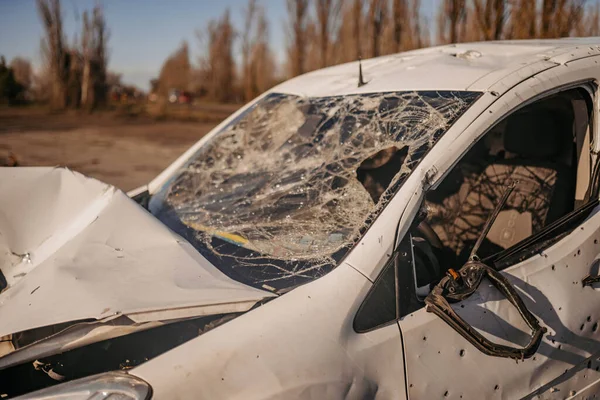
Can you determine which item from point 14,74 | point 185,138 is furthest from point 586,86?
point 14,74

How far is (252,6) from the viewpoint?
32.6 metres

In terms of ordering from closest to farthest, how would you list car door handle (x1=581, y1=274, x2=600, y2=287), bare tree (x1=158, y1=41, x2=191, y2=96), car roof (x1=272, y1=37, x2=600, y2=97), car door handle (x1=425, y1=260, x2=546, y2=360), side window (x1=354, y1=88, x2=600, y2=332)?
car door handle (x1=425, y1=260, x2=546, y2=360)
side window (x1=354, y1=88, x2=600, y2=332)
car door handle (x1=581, y1=274, x2=600, y2=287)
car roof (x1=272, y1=37, x2=600, y2=97)
bare tree (x1=158, y1=41, x2=191, y2=96)

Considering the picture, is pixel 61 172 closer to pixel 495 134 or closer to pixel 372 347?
pixel 372 347

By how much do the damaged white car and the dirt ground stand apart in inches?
268

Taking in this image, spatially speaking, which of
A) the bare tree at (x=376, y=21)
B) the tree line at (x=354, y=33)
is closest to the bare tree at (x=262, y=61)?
the tree line at (x=354, y=33)

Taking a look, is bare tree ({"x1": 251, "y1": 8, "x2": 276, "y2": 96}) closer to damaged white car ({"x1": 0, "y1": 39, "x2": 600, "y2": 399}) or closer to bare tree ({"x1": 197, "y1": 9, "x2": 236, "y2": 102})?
bare tree ({"x1": 197, "y1": 9, "x2": 236, "y2": 102})

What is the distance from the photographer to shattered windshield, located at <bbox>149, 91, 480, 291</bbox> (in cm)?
193

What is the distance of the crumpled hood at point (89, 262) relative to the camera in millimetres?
1597

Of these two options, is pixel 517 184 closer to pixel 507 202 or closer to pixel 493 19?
pixel 507 202

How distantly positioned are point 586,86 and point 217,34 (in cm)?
4070

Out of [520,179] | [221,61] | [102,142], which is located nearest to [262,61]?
[221,61]

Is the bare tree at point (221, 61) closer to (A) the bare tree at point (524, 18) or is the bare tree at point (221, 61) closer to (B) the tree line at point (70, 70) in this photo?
(B) the tree line at point (70, 70)

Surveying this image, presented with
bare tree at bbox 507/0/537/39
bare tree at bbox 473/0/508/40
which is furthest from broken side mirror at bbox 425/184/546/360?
bare tree at bbox 473/0/508/40

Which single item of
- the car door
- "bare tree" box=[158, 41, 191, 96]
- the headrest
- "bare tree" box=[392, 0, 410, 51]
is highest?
"bare tree" box=[158, 41, 191, 96]
